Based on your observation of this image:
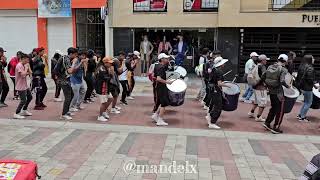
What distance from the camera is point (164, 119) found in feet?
34.0

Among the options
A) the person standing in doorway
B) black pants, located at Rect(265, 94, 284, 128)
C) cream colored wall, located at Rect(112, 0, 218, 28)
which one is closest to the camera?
black pants, located at Rect(265, 94, 284, 128)

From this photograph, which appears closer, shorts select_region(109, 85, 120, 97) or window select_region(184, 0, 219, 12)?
shorts select_region(109, 85, 120, 97)

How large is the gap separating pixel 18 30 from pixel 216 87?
1237 cm

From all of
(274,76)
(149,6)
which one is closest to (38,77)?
(274,76)

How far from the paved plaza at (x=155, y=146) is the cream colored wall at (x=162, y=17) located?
6.86m

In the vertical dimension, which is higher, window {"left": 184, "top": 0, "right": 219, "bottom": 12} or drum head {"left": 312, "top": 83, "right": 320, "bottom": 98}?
window {"left": 184, "top": 0, "right": 219, "bottom": 12}

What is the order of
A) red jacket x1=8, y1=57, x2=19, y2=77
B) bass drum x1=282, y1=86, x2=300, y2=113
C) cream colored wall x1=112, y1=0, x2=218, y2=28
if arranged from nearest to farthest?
bass drum x1=282, y1=86, x2=300, y2=113 < red jacket x1=8, y1=57, x2=19, y2=77 < cream colored wall x1=112, y1=0, x2=218, y2=28

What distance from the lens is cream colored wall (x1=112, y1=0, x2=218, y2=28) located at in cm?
1716

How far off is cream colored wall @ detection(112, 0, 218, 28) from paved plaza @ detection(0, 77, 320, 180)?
22.5 ft

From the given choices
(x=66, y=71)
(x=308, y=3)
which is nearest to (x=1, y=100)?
(x=66, y=71)

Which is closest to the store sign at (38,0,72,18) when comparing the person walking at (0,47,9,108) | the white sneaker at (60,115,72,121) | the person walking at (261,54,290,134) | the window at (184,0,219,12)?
the window at (184,0,219,12)

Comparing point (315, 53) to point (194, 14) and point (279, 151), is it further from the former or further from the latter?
point (279, 151)

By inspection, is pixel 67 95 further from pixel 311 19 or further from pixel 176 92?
pixel 311 19

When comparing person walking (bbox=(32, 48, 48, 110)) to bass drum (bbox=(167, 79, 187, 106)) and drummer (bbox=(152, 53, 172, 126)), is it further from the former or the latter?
bass drum (bbox=(167, 79, 187, 106))
